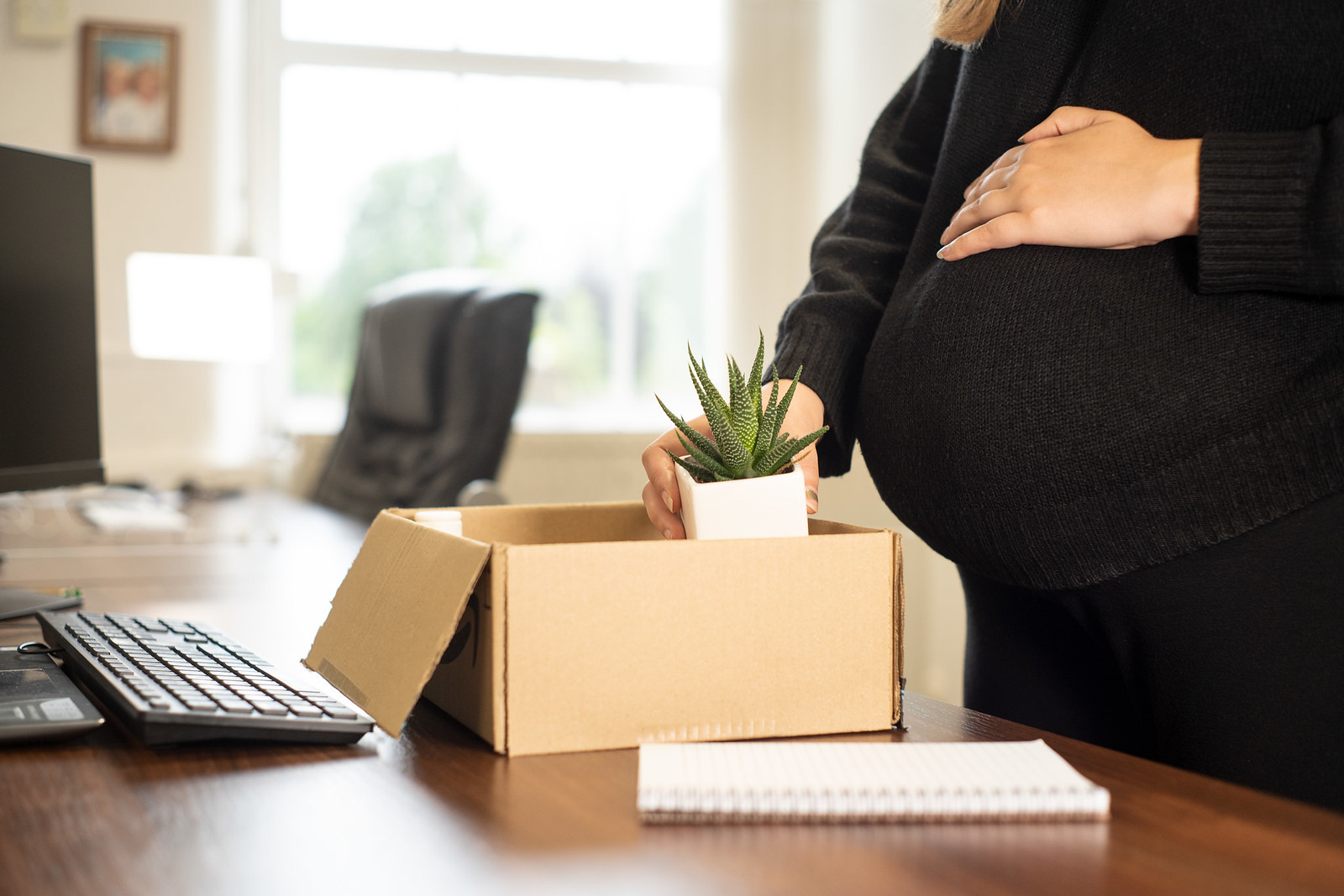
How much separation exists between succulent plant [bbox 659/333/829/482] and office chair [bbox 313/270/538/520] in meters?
1.55

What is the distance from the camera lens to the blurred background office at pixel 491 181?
3797 mm

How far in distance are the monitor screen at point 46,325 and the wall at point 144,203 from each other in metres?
2.49

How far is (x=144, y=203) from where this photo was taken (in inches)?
149

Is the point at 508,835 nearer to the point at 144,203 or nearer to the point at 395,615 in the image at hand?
the point at 395,615

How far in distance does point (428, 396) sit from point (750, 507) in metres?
2.12

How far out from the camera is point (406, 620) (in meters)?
0.65

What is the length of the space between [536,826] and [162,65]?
398 cm

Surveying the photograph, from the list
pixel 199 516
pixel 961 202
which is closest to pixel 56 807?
pixel 961 202

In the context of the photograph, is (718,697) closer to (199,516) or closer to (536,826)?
(536,826)

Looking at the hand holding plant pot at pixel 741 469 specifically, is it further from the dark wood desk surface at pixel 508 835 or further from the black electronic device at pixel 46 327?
the black electronic device at pixel 46 327

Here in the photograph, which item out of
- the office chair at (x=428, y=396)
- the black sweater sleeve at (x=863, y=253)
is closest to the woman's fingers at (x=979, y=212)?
the black sweater sleeve at (x=863, y=253)

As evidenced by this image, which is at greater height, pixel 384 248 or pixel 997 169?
pixel 384 248

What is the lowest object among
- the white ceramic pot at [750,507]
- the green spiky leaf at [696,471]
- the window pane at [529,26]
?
the white ceramic pot at [750,507]

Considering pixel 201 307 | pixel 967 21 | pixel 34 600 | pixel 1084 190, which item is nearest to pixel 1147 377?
pixel 1084 190
